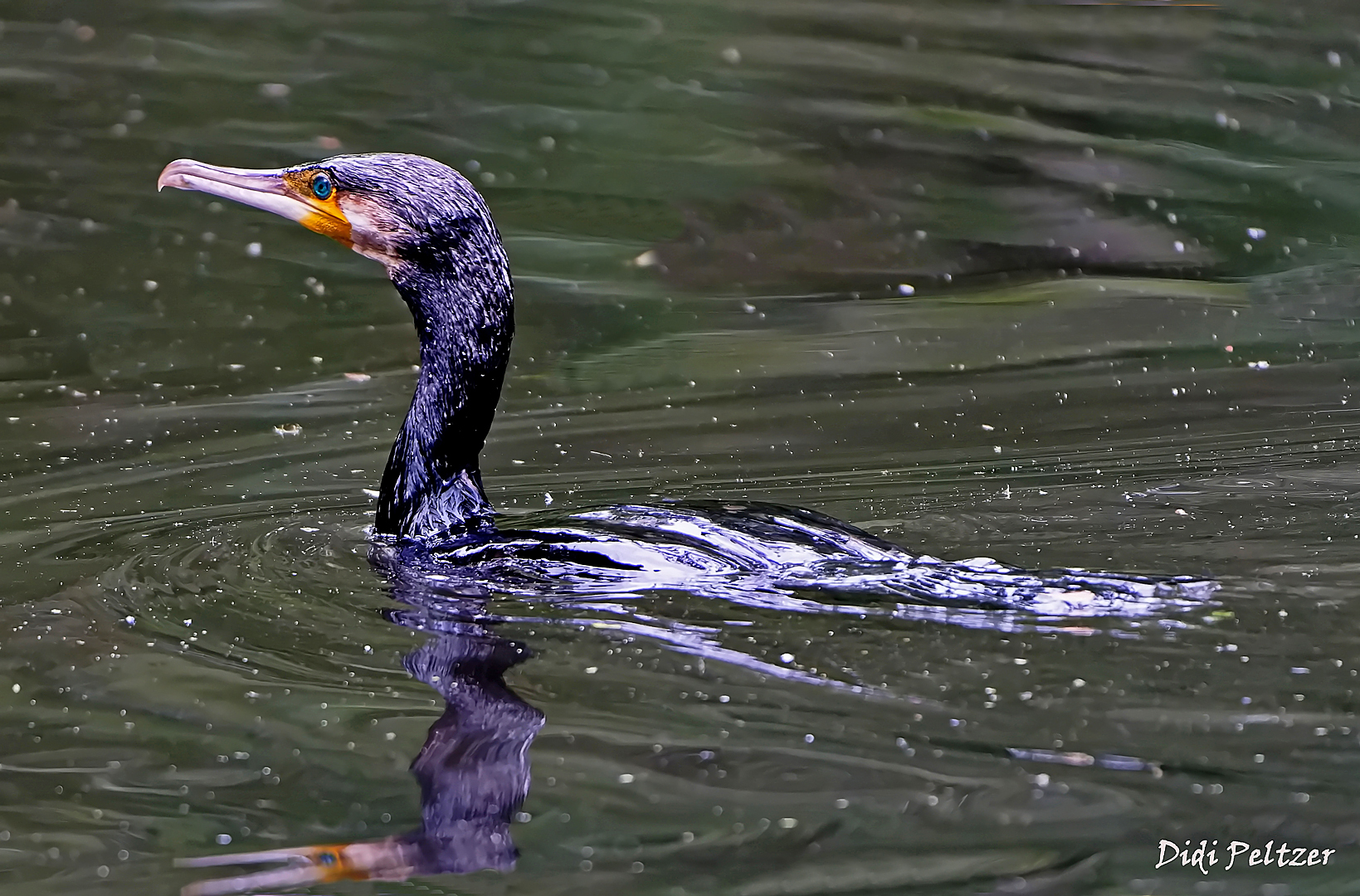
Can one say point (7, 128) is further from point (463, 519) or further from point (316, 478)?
point (463, 519)

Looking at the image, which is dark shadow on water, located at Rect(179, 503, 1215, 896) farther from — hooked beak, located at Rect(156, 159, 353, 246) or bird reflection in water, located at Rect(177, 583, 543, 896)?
hooked beak, located at Rect(156, 159, 353, 246)

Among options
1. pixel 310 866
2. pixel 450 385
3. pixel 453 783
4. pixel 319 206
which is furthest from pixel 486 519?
pixel 310 866

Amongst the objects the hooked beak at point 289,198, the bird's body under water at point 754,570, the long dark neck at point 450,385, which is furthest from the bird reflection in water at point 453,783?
the hooked beak at point 289,198

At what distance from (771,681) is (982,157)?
220 inches

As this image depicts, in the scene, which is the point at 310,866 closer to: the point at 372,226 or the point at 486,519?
the point at 486,519

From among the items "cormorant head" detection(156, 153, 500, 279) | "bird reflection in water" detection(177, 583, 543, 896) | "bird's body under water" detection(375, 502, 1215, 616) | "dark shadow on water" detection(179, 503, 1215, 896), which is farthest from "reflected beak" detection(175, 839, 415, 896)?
"cormorant head" detection(156, 153, 500, 279)

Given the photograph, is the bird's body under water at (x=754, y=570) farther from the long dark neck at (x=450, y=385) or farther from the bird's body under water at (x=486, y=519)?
the long dark neck at (x=450, y=385)

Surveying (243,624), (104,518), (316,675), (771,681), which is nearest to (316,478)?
(104,518)

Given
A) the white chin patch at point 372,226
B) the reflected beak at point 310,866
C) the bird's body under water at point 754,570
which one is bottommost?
the reflected beak at point 310,866
